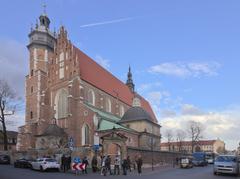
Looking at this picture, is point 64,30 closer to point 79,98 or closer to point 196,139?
point 79,98

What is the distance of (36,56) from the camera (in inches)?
2581

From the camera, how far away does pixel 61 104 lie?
2411 inches

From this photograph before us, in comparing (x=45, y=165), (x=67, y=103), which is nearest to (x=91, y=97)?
(x=67, y=103)

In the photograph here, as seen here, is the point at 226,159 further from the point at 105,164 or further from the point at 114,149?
the point at 114,149

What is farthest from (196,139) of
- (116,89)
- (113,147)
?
(113,147)

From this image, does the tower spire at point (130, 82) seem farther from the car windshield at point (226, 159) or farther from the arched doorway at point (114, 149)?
the car windshield at point (226, 159)

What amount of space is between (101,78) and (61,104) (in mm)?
11091

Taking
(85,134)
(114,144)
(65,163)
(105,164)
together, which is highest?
(85,134)

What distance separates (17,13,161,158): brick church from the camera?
56062mm

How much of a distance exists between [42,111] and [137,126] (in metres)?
17.3

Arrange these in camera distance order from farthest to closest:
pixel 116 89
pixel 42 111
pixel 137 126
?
pixel 116 89 < pixel 137 126 < pixel 42 111

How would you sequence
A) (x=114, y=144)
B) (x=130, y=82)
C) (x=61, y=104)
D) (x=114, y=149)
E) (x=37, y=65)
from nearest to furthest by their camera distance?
(x=114, y=144), (x=114, y=149), (x=61, y=104), (x=37, y=65), (x=130, y=82)

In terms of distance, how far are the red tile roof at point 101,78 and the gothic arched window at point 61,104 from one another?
482 centimetres

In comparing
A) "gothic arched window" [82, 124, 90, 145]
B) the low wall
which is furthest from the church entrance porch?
"gothic arched window" [82, 124, 90, 145]
